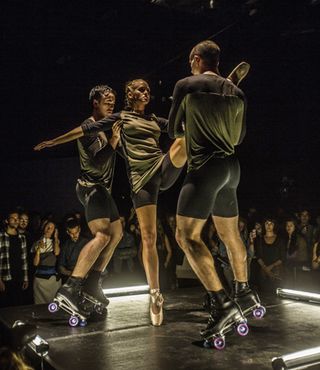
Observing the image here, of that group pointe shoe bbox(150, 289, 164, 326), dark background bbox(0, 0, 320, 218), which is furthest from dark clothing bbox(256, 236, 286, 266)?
pointe shoe bbox(150, 289, 164, 326)

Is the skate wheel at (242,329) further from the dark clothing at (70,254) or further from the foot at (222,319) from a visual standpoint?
the dark clothing at (70,254)

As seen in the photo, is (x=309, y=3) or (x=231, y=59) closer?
(x=309, y=3)

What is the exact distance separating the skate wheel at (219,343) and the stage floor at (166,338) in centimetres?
4

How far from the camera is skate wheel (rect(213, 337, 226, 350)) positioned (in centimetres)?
330

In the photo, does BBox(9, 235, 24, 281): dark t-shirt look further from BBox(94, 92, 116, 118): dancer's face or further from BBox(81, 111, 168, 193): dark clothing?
BBox(81, 111, 168, 193): dark clothing

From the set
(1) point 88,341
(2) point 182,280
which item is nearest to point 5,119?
(2) point 182,280

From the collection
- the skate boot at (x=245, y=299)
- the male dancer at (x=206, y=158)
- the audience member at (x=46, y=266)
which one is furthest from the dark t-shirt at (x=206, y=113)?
the audience member at (x=46, y=266)

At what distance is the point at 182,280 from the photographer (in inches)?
335

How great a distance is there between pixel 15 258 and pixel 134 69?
15.7 feet

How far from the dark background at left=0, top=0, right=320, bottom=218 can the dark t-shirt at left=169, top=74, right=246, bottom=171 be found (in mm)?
4515

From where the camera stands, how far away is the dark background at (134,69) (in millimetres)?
8430

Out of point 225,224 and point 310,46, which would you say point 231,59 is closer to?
point 310,46

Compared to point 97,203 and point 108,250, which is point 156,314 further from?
point 97,203

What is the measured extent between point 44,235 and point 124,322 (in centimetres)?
289
